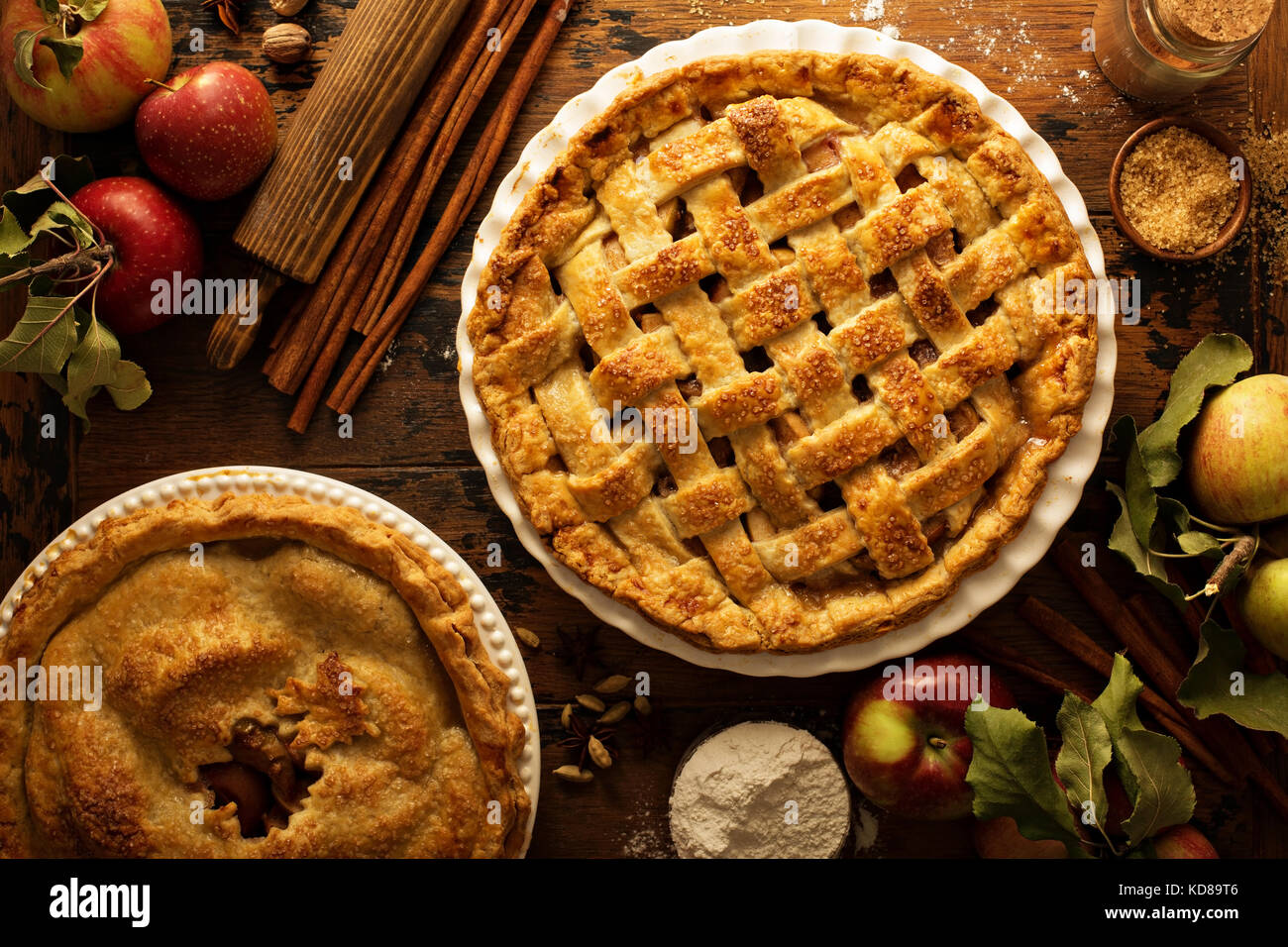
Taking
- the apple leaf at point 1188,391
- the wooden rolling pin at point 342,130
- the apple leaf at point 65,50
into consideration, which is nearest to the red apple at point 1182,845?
the apple leaf at point 1188,391

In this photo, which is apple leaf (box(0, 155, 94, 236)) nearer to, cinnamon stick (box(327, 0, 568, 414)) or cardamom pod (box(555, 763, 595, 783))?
cinnamon stick (box(327, 0, 568, 414))

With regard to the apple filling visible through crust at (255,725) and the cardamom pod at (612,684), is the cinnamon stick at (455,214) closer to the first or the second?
the apple filling visible through crust at (255,725)

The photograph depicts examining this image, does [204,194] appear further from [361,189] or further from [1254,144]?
[1254,144]

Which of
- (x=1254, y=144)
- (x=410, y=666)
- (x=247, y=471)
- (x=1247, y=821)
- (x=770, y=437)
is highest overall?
(x=1254, y=144)

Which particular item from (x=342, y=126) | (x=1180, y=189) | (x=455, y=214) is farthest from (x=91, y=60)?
(x=1180, y=189)

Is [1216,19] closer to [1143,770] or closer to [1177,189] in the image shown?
[1177,189]

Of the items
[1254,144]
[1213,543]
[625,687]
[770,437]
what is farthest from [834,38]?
[625,687]
